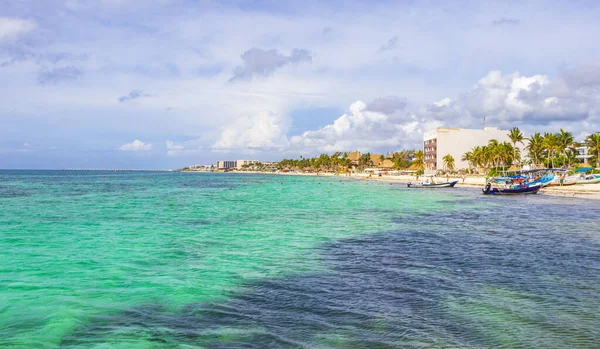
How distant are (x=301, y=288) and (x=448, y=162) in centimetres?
10790

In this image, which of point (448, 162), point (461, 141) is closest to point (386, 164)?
point (461, 141)

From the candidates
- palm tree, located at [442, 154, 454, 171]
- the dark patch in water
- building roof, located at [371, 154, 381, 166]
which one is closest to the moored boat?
palm tree, located at [442, 154, 454, 171]

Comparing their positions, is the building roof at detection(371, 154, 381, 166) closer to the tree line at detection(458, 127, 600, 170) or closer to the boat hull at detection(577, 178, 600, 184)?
the tree line at detection(458, 127, 600, 170)

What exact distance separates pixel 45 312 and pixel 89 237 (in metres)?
11.6

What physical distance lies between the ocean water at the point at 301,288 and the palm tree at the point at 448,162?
299 feet

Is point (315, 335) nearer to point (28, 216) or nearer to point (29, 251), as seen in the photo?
point (29, 251)

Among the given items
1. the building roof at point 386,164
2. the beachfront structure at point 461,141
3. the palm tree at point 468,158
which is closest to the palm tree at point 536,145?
the palm tree at point 468,158

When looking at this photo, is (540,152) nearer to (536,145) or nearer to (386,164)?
(536,145)

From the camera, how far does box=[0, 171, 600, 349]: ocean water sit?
797 cm

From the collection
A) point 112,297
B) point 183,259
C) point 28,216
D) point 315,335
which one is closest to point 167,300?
point 112,297

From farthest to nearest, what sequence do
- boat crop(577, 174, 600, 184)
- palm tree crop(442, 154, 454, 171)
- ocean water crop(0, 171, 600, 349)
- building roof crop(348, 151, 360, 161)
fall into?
building roof crop(348, 151, 360, 161) → palm tree crop(442, 154, 454, 171) → boat crop(577, 174, 600, 184) → ocean water crop(0, 171, 600, 349)

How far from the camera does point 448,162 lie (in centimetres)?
11231

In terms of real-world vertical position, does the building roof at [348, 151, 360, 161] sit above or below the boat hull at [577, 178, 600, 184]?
Answer: above

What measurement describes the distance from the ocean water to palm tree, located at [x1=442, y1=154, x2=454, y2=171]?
9125cm
